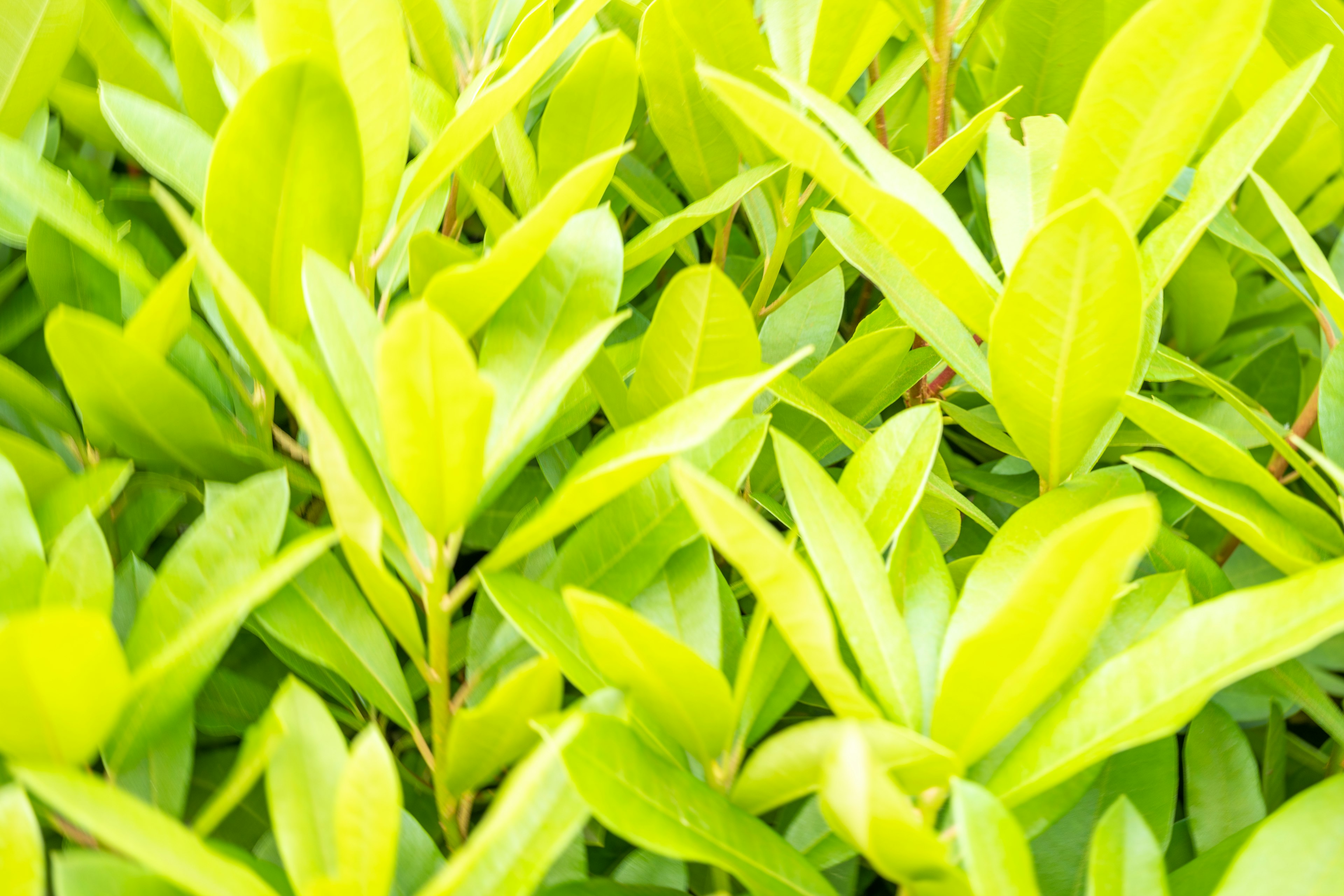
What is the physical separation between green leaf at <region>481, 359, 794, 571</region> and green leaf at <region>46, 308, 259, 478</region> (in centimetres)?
19

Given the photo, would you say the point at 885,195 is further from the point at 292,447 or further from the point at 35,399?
the point at 35,399

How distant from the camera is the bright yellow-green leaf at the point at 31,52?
0.57 m

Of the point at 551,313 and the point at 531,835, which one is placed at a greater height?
the point at 551,313

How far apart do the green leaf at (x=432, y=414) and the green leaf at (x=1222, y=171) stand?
32 centimetres

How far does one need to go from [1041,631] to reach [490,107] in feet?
1.18

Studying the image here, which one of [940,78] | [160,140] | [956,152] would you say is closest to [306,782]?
[160,140]

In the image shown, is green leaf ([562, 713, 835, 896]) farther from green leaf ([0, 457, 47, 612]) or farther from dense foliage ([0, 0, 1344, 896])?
green leaf ([0, 457, 47, 612])

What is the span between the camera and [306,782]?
406mm

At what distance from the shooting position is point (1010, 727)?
403 mm

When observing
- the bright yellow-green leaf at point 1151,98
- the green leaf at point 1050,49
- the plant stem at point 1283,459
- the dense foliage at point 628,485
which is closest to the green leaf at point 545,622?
the dense foliage at point 628,485

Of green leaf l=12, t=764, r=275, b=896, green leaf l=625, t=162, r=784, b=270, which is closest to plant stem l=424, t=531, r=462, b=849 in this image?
green leaf l=12, t=764, r=275, b=896

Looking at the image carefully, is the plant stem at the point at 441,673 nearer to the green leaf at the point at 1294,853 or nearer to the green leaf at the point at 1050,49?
the green leaf at the point at 1294,853

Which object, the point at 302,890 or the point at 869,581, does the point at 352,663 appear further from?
the point at 869,581

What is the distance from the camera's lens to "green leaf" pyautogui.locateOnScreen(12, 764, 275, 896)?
0.33 meters
